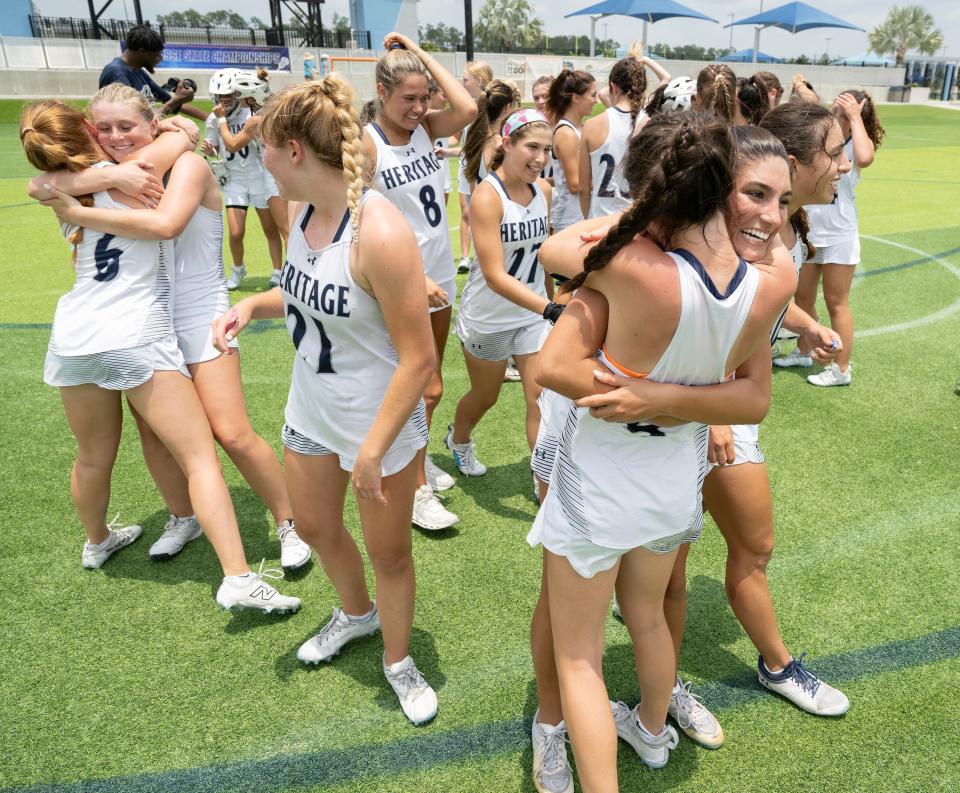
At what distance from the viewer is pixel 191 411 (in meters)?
3.24

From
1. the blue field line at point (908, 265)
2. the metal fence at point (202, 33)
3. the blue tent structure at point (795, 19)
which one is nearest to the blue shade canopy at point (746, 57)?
the blue tent structure at point (795, 19)

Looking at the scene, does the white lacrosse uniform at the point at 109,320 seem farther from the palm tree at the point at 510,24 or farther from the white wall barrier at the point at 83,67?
the palm tree at the point at 510,24

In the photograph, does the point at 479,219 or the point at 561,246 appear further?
the point at 479,219

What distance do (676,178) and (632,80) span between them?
4454 mm

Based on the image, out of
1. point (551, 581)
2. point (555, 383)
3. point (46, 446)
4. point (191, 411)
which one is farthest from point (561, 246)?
point (46, 446)

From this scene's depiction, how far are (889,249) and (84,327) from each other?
10.00 m

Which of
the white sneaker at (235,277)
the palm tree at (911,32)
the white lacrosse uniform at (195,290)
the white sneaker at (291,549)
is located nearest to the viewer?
the white lacrosse uniform at (195,290)

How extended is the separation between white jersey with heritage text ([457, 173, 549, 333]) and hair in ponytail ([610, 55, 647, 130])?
2093 millimetres

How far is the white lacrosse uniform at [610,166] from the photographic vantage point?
554 centimetres

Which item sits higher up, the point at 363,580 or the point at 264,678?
the point at 363,580

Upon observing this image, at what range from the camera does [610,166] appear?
5.73m

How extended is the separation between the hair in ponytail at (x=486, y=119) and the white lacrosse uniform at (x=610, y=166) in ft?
2.60

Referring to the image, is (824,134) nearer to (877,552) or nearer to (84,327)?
(877,552)

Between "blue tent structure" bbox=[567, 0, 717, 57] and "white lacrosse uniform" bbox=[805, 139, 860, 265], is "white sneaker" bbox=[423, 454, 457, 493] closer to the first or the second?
"white lacrosse uniform" bbox=[805, 139, 860, 265]
